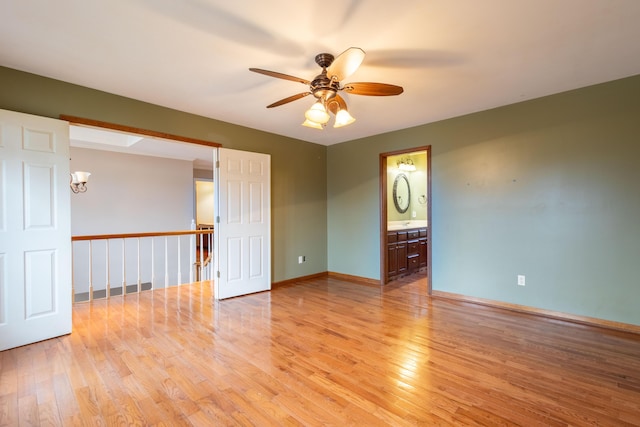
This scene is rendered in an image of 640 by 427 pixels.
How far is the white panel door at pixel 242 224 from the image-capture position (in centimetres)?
388

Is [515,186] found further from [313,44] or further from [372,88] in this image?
[313,44]

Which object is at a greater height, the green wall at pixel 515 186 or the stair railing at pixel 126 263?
the green wall at pixel 515 186

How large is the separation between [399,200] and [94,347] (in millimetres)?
5220

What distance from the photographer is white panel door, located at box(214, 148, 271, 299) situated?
3883 millimetres

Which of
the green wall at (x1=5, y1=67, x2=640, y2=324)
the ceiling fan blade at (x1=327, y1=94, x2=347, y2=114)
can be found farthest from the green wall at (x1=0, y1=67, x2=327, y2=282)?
the ceiling fan blade at (x1=327, y1=94, x2=347, y2=114)

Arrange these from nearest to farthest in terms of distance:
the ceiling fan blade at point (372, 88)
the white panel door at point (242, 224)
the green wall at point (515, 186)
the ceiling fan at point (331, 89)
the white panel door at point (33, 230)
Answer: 1. the ceiling fan at point (331, 89)
2. the ceiling fan blade at point (372, 88)
3. the white panel door at point (33, 230)
4. the green wall at point (515, 186)
5. the white panel door at point (242, 224)

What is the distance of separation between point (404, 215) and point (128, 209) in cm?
563

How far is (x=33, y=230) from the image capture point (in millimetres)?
2570

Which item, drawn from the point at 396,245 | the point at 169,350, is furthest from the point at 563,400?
the point at 396,245

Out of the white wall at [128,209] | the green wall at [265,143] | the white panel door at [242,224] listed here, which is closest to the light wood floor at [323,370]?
the white panel door at [242,224]

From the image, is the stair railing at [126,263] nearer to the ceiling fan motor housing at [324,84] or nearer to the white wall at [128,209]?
the white wall at [128,209]

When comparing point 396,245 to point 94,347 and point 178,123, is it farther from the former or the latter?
point 94,347

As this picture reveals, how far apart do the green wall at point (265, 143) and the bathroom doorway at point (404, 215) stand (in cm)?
119

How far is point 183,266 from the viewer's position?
6.64 m
